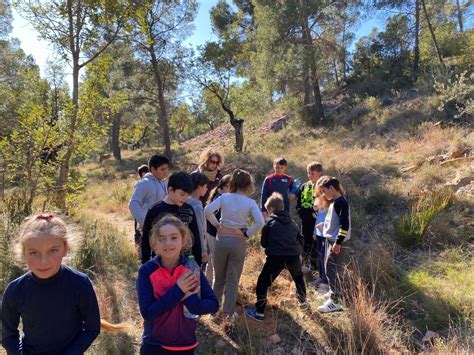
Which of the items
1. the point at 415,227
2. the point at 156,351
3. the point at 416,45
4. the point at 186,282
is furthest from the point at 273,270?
the point at 416,45

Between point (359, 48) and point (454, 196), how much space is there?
17.2 m

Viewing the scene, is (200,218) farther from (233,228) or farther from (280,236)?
(280,236)

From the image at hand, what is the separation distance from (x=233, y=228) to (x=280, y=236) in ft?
1.67

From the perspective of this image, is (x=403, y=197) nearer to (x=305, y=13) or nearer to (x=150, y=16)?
(x=305, y=13)

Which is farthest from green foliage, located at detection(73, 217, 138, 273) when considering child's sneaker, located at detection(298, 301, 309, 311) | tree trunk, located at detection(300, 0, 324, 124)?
tree trunk, located at detection(300, 0, 324, 124)

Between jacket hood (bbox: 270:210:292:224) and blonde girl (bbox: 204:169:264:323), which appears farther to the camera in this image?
jacket hood (bbox: 270:210:292:224)

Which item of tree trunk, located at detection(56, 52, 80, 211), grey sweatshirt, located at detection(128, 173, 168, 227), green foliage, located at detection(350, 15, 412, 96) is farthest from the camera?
green foliage, located at detection(350, 15, 412, 96)

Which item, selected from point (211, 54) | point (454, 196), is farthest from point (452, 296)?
point (211, 54)

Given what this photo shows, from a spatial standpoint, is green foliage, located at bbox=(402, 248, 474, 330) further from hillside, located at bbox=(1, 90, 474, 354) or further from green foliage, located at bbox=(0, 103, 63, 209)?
green foliage, located at bbox=(0, 103, 63, 209)

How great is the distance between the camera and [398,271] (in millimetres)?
4227

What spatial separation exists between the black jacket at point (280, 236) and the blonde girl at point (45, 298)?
200 centimetres

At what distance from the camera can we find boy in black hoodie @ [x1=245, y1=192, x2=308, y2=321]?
3.52 m

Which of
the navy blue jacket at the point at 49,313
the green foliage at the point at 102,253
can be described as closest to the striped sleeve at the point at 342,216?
the navy blue jacket at the point at 49,313

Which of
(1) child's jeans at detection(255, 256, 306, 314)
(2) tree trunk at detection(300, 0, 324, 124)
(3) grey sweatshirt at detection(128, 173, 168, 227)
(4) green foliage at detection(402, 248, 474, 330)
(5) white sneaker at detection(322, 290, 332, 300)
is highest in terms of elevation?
(2) tree trunk at detection(300, 0, 324, 124)
